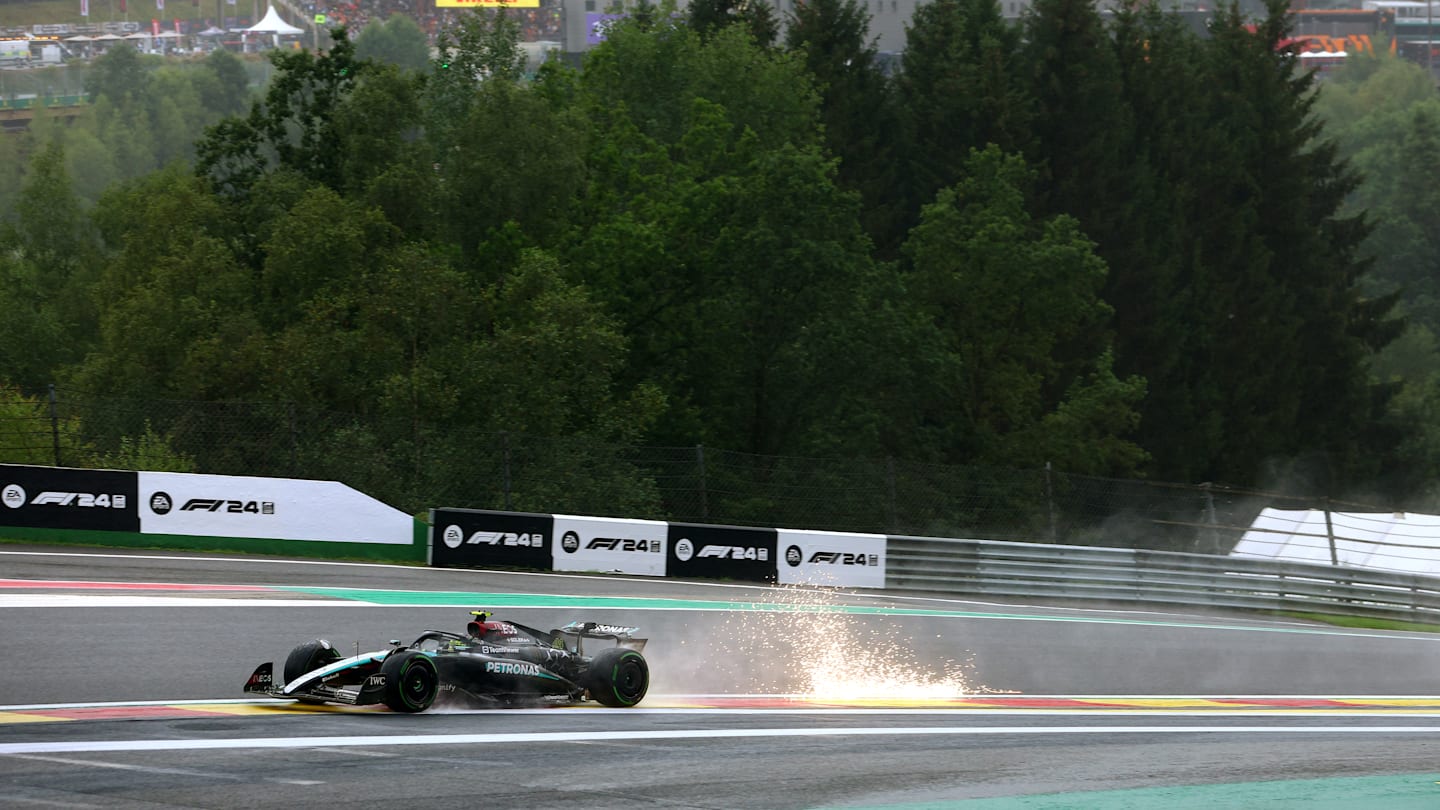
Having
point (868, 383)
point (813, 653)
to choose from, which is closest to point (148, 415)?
point (813, 653)

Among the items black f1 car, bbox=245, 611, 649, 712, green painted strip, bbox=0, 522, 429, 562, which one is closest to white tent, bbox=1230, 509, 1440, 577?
green painted strip, bbox=0, 522, 429, 562

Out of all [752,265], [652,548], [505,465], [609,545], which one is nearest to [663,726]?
[609,545]

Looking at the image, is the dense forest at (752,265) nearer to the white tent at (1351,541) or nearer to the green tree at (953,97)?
the green tree at (953,97)


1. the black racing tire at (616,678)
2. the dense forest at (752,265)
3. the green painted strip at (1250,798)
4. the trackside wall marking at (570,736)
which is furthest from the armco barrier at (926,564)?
the green painted strip at (1250,798)

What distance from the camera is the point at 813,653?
18453 mm

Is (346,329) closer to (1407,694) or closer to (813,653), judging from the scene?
(813,653)

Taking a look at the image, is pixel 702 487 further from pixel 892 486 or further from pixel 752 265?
pixel 752 265

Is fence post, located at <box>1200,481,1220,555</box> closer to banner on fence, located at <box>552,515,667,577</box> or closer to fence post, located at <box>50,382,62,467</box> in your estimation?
banner on fence, located at <box>552,515,667,577</box>

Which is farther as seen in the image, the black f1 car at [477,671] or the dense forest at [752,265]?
the dense forest at [752,265]

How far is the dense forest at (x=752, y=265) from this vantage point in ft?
120

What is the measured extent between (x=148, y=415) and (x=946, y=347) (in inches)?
1178

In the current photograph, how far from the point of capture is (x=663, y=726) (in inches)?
506

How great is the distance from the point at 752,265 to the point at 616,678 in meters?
31.6

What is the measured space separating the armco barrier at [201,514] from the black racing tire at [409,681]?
10.7 m
